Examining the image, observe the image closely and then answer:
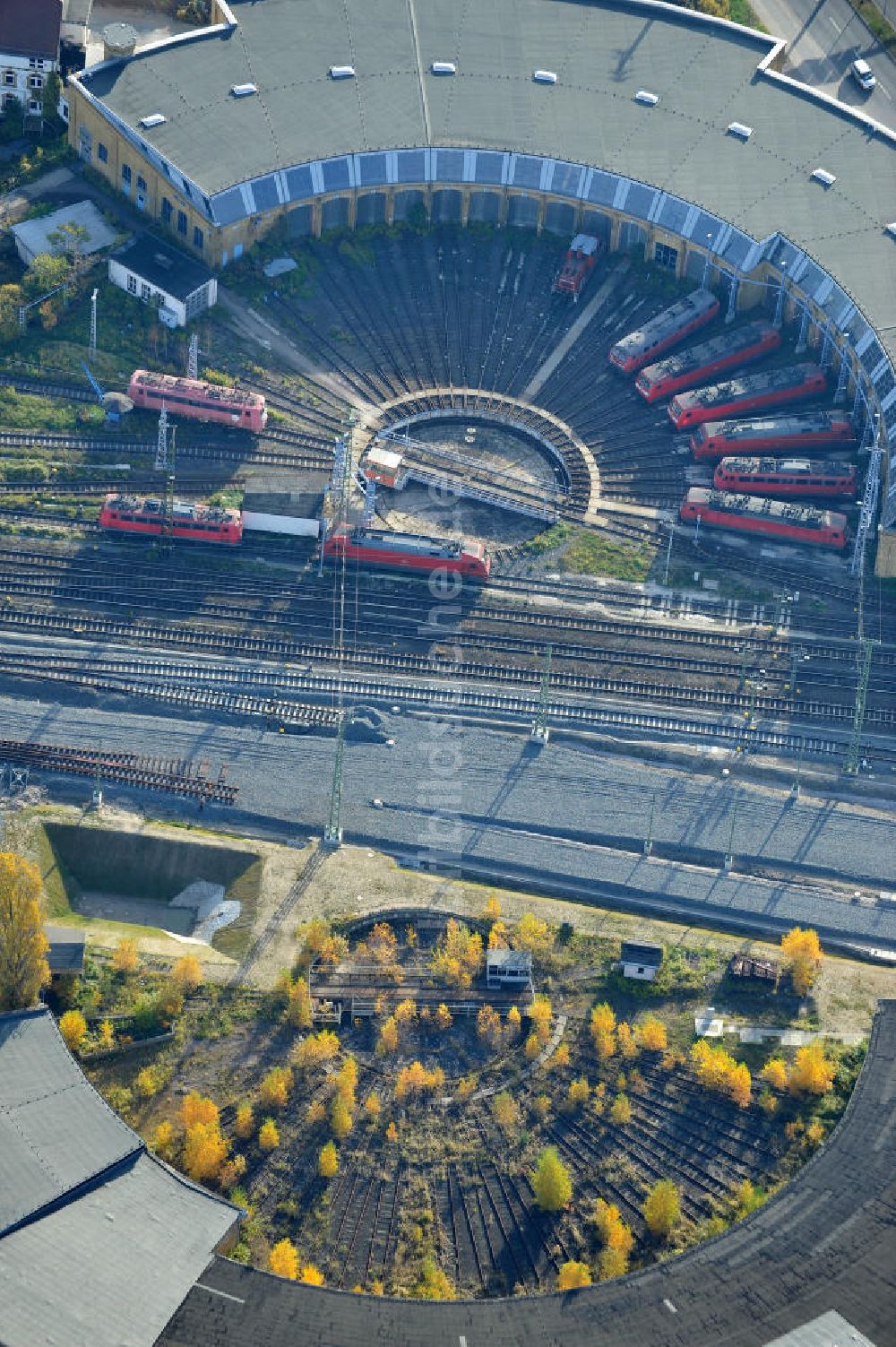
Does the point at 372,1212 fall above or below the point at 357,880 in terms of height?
below

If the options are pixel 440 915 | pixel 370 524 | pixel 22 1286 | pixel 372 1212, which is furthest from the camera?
pixel 370 524

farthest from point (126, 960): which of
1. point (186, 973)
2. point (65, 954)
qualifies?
point (186, 973)

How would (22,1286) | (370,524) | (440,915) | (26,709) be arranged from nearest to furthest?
1. (22,1286)
2. (440,915)
3. (26,709)
4. (370,524)

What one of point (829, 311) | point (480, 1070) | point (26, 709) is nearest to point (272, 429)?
point (26, 709)

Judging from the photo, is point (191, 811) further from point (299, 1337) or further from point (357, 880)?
point (299, 1337)

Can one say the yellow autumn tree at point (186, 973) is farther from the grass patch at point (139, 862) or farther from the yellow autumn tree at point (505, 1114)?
the yellow autumn tree at point (505, 1114)

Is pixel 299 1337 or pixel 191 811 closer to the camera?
pixel 299 1337
